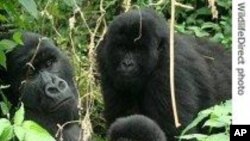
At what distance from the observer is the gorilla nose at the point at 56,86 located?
498cm

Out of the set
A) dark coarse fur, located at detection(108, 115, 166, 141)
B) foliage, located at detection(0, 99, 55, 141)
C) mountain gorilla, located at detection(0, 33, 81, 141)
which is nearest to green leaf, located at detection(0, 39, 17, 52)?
mountain gorilla, located at detection(0, 33, 81, 141)

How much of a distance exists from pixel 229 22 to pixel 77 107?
306 centimetres

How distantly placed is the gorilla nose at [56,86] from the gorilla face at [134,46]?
118 centimetres

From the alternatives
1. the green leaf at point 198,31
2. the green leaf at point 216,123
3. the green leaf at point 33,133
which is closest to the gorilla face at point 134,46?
the green leaf at point 198,31

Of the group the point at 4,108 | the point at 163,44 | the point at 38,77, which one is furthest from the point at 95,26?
the point at 4,108

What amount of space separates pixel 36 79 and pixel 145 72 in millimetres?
1298

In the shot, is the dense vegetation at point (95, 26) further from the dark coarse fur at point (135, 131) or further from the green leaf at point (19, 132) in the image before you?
the green leaf at point (19, 132)

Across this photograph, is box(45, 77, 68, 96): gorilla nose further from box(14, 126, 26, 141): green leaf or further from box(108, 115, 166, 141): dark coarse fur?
box(14, 126, 26, 141): green leaf

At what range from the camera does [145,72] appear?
20.3 feet

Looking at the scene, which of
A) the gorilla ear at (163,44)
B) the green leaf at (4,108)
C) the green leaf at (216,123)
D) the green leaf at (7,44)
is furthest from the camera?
the gorilla ear at (163,44)

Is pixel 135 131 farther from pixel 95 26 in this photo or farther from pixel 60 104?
pixel 95 26

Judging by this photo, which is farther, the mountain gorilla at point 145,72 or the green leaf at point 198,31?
the green leaf at point 198,31

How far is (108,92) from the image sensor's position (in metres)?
6.50

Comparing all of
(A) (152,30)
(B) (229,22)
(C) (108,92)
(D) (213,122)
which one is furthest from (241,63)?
(B) (229,22)
